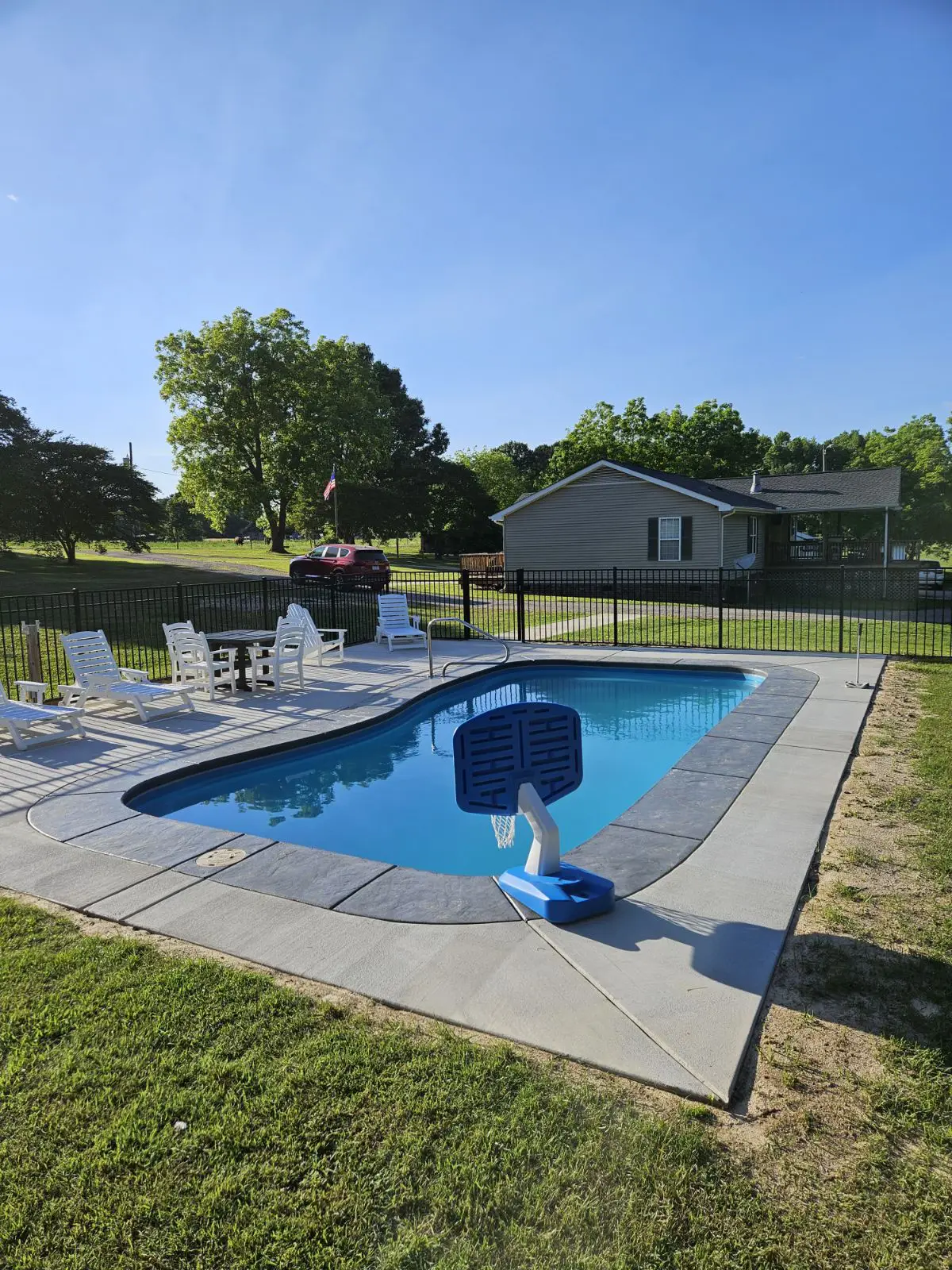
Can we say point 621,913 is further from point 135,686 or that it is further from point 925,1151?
point 135,686

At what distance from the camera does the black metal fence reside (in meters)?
13.5

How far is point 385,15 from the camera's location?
941 cm

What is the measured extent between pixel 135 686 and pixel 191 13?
25.0 feet

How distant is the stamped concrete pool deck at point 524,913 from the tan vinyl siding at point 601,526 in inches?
699

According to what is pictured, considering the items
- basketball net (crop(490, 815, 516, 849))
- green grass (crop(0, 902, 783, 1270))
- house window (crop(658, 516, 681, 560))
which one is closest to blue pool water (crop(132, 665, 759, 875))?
basketball net (crop(490, 815, 516, 849))

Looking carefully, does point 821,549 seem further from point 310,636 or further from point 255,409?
point 255,409

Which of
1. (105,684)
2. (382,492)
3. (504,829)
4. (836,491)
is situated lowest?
(504,829)

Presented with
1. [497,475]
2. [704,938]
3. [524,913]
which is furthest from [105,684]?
[497,475]

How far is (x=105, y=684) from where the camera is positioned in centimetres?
891

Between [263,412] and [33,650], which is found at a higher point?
[263,412]

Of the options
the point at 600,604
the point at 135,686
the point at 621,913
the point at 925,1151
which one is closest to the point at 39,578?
the point at 600,604

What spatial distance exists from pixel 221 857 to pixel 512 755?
2.28 meters

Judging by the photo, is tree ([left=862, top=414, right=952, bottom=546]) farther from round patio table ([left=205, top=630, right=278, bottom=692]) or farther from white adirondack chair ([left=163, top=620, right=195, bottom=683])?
white adirondack chair ([left=163, top=620, right=195, bottom=683])

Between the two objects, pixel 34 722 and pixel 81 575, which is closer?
pixel 34 722
